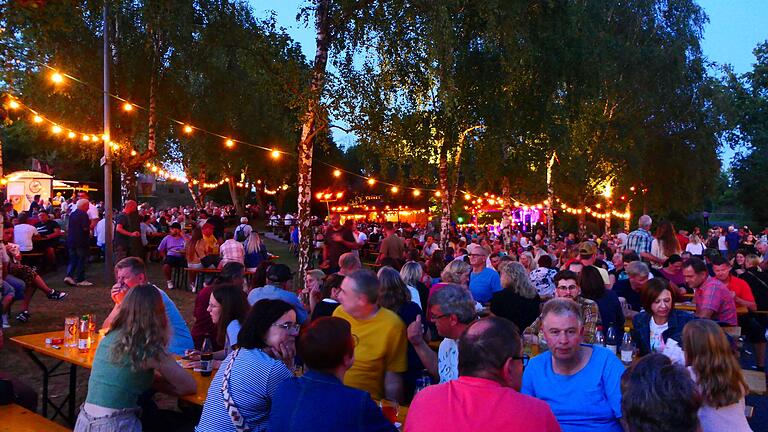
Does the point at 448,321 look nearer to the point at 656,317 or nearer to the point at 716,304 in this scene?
the point at 656,317

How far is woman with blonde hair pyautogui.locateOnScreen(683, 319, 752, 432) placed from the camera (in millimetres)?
3049

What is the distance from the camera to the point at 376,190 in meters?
39.8

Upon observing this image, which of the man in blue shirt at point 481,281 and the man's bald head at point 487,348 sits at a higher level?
the man's bald head at point 487,348

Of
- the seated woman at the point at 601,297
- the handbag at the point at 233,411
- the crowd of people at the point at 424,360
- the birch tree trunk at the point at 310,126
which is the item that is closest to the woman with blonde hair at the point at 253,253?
the birch tree trunk at the point at 310,126

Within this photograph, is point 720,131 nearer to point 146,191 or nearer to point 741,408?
point 741,408

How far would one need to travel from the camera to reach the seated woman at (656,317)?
480 centimetres

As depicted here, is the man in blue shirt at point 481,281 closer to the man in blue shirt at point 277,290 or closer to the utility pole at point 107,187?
the man in blue shirt at point 277,290

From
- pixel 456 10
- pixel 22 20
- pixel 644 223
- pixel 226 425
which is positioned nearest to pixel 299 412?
pixel 226 425

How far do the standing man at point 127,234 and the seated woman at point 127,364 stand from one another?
31.1 feet

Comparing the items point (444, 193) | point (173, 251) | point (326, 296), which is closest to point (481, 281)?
point (326, 296)

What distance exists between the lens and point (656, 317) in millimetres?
4914

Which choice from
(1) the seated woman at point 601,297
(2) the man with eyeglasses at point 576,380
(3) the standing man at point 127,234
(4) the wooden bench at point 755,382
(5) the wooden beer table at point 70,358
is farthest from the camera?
(3) the standing man at point 127,234

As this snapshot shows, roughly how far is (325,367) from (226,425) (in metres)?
0.78

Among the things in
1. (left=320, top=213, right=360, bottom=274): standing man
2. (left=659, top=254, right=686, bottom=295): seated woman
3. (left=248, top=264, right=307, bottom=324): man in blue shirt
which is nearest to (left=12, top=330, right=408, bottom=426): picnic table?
(left=248, top=264, right=307, bottom=324): man in blue shirt
